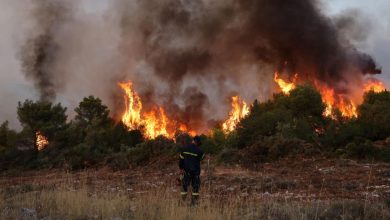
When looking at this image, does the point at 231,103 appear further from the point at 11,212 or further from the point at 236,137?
the point at 11,212

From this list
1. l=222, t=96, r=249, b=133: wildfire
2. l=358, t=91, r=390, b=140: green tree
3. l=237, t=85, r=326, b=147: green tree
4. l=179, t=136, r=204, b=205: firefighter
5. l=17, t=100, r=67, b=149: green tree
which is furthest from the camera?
l=222, t=96, r=249, b=133: wildfire

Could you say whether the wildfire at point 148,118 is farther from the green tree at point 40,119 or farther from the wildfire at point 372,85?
the wildfire at point 372,85

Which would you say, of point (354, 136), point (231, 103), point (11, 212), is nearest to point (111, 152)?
point (354, 136)

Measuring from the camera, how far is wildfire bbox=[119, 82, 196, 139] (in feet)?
143

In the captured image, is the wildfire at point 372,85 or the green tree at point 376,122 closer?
the green tree at point 376,122

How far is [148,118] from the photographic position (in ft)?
147

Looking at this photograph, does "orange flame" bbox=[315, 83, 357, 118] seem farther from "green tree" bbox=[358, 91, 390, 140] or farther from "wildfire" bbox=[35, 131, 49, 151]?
"wildfire" bbox=[35, 131, 49, 151]

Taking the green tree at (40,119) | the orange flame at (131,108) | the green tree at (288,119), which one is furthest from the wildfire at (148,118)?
the green tree at (288,119)

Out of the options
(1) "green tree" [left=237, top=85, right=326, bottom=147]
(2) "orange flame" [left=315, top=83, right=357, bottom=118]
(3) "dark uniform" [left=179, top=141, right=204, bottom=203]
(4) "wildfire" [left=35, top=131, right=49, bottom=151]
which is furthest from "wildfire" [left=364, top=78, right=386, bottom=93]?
(3) "dark uniform" [left=179, top=141, right=204, bottom=203]

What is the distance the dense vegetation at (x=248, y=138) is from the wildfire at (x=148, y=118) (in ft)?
12.4

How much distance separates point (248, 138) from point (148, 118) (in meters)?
18.2

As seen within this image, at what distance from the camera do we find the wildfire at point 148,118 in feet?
143

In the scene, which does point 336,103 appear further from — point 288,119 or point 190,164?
point 190,164

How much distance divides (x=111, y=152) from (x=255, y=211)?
23.3 m
